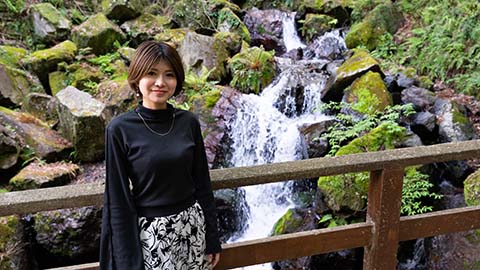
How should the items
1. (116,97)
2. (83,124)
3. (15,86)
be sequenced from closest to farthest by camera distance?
(83,124) < (116,97) < (15,86)

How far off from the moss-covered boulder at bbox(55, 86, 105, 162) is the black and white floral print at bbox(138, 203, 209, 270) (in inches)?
176

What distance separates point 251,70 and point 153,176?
6857mm

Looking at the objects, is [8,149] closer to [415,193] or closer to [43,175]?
[43,175]

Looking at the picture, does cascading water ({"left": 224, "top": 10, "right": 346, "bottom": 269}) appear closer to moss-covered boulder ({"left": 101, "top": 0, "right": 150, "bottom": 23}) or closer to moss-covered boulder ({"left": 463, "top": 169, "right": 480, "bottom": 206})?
moss-covered boulder ({"left": 463, "top": 169, "right": 480, "bottom": 206})

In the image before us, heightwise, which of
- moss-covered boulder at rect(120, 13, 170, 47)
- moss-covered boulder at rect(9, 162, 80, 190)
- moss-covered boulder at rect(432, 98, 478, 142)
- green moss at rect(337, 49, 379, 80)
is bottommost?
moss-covered boulder at rect(9, 162, 80, 190)

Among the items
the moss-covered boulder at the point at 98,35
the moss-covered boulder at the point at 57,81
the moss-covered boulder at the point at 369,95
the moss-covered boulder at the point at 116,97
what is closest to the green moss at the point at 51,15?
the moss-covered boulder at the point at 98,35

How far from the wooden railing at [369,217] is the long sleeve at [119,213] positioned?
22 centimetres

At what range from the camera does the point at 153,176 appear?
1665mm

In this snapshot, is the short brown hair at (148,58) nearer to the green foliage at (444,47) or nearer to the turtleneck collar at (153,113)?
the turtleneck collar at (153,113)

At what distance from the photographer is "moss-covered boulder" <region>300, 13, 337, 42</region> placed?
1166cm

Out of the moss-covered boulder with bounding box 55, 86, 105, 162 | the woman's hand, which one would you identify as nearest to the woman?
the woman's hand

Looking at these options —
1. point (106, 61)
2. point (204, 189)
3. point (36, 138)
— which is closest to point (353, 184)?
point (204, 189)

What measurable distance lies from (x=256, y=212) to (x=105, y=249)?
4.86 meters

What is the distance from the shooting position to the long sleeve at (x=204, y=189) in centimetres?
183
